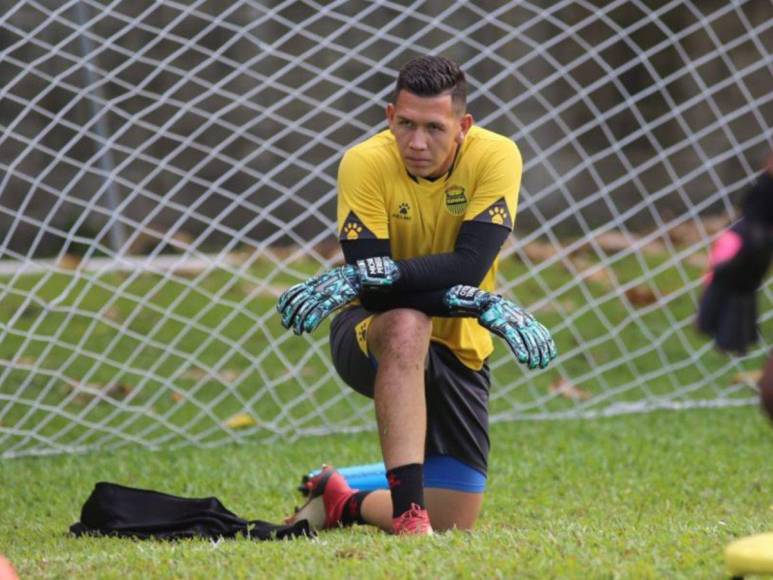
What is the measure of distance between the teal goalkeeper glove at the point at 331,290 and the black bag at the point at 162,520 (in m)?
0.68

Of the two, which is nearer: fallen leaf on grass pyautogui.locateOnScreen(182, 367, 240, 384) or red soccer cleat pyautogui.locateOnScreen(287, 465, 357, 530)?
red soccer cleat pyautogui.locateOnScreen(287, 465, 357, 530)

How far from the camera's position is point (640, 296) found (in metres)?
8.95

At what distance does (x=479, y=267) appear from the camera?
471cm

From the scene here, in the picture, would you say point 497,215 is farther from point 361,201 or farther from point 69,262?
point 69,262

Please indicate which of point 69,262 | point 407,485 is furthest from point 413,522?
point 69,262

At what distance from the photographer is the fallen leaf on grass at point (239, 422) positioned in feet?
23.0

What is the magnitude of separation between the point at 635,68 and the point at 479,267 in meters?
4.80

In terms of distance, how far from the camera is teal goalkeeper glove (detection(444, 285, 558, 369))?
14.8 ft

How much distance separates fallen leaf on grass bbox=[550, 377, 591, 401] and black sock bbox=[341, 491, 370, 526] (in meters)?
2.65

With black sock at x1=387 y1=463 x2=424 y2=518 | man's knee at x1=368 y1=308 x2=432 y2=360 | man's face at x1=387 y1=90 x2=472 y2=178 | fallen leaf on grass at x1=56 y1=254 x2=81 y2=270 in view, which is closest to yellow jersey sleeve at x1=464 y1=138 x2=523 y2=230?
man's face at x1=387 y1=90 x2=472 y2=178

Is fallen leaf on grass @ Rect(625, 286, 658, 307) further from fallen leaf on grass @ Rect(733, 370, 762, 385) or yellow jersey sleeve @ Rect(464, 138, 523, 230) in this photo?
yellow jersey sleeve @ Rect(464, 138, 523, 230)

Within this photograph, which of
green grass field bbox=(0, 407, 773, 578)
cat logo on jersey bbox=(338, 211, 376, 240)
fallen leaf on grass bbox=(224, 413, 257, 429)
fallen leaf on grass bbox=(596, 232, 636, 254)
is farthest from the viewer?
fallen leaf on grass bbox=(596, 232, 636, 254)

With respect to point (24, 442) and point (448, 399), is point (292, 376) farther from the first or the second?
point (448, 399)

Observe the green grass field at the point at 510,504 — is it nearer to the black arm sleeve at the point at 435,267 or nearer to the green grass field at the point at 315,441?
the green grass field at the point at 315,441
